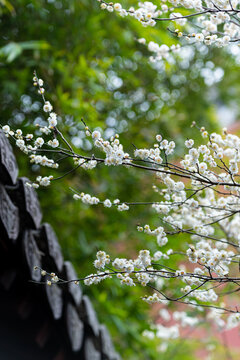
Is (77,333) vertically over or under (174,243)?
under

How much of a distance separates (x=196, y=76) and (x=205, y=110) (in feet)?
1.21

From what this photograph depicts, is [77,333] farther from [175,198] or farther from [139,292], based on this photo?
[139,292]

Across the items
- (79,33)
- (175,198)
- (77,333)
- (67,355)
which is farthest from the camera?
(79,33)

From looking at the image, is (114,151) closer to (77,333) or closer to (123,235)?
(77,333)

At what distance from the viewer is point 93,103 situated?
257 centimetres

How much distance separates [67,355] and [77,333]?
11.5 inches

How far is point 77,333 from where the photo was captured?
1431 mm

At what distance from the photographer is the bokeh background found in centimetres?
212

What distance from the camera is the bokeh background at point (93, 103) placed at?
2121 mm

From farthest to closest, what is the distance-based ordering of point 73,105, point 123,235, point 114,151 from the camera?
1. point 123,235
2. point 73,105
3. point 114,151

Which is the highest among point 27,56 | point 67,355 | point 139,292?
point 27,56

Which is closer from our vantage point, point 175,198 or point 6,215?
point 6,215

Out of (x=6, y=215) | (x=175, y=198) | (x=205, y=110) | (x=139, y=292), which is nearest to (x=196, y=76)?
(x=205, y=110)

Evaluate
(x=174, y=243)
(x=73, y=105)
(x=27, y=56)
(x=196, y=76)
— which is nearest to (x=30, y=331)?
(x=174, y=243)
